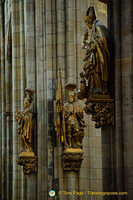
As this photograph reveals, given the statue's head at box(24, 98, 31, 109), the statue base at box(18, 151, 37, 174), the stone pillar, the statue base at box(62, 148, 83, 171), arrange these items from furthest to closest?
the statue's head at box(24, 98, 31, 109)
the statue base at box(18, 151, 37, 174)
the statue base at box(62, 148, 83, 171)
the stone pillar

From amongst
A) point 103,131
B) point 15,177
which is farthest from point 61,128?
point 103,131

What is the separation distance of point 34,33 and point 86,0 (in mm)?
2734

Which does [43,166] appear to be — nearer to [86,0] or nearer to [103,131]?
[86,0]

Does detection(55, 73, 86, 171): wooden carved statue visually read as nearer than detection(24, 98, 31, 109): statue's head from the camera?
Yes

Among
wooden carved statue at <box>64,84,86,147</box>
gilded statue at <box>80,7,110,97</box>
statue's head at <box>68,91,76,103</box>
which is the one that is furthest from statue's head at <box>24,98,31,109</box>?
gilded statue at <box>80,7,110,97</box>

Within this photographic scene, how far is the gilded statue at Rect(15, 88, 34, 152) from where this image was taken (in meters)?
30.8

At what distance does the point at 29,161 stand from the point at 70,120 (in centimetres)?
346

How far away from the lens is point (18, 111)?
33250 millimetres

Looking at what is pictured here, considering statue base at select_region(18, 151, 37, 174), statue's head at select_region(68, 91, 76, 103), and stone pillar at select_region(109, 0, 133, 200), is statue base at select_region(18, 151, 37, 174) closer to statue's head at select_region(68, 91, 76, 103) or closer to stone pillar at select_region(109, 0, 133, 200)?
statue's head at select_region(68, 91, 76, 103)

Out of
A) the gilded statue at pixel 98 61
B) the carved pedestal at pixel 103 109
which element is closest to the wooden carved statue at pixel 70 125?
the gilded statue at pixel 98 61

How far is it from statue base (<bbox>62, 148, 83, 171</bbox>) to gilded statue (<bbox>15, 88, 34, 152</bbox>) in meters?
2.66

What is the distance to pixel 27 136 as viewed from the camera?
30797 mm

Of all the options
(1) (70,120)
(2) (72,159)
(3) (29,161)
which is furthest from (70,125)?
(3) (29,161)

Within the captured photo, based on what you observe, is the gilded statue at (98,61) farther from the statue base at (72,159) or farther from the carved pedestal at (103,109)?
the statue base at (72,159)
